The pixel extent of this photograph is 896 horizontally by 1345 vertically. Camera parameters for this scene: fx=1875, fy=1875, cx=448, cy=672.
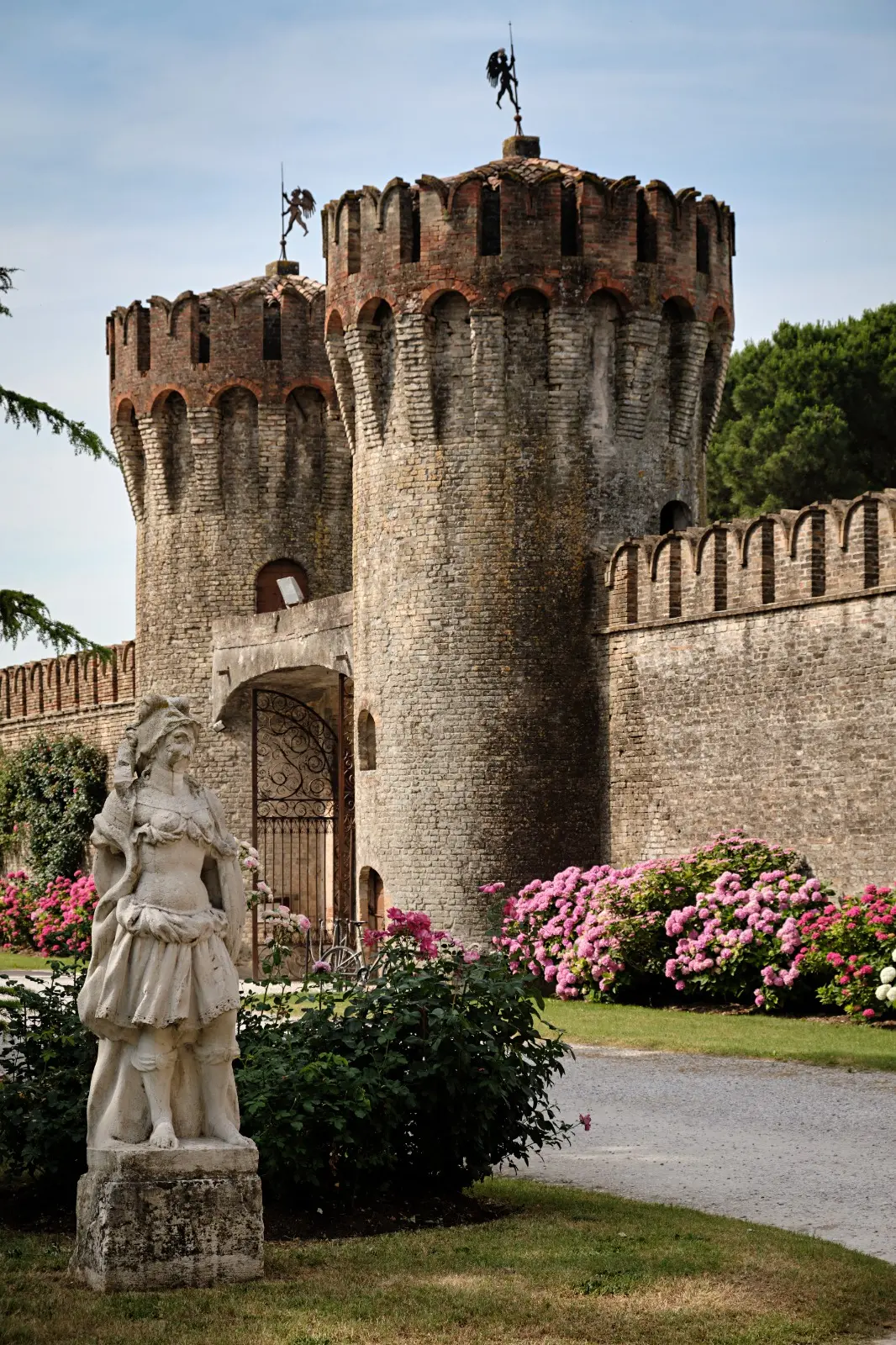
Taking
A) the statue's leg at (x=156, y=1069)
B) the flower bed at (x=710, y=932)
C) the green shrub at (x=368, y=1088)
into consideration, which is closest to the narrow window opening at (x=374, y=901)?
the flower bed at (x=710, y=932)

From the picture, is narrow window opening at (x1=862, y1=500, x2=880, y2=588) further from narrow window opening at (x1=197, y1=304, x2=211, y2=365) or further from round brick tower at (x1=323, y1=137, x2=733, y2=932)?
narrow window opening at (x1=197, y1=304, x2=211, y2=365)

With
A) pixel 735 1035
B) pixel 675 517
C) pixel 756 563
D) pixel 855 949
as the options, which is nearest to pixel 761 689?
pixel 756 563

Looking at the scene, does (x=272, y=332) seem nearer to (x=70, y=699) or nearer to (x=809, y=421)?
(x=70, y=699)

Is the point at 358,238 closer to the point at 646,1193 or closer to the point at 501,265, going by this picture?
the point at 501,265

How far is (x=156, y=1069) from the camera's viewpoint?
6.91 metres

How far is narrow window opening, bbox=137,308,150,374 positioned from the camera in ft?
84.8

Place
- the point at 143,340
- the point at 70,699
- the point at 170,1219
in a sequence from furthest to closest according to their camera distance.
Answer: the point at 70,699
the point at 143,340
the point at 170,1219

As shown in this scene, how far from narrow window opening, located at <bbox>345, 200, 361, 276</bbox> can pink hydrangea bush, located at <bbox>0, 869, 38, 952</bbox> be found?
1227 centimetres

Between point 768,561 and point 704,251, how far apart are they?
469 cm

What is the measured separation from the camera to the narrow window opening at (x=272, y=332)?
2536cm

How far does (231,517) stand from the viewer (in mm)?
25609

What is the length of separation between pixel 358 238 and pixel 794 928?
9156 millimetres

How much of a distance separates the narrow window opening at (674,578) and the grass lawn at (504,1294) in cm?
1133

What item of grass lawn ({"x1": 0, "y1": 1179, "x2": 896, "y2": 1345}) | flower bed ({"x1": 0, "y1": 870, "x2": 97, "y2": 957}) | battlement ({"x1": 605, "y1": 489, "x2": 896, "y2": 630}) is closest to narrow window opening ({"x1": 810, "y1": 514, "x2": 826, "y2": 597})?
battlement ({"x1": 605, "y1": 489, "x2": 896, "y2": 630})
